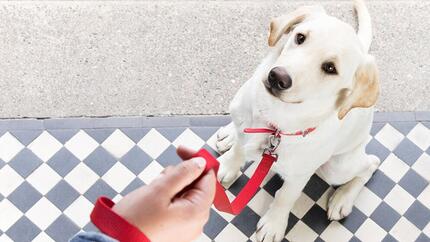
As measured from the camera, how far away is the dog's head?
66.6 inches

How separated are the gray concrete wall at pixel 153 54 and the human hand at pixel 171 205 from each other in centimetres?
127

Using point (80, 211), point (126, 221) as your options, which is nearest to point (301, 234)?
point (80, 211)

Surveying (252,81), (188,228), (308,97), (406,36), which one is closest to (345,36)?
(308,97)

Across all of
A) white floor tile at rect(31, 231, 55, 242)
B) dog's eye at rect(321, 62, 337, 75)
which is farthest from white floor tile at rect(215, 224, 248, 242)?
dog's eye at rect(321, 62, 337, 75)

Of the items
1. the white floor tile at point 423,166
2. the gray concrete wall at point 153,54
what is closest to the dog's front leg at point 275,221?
the gray concrete wall at point 153,54

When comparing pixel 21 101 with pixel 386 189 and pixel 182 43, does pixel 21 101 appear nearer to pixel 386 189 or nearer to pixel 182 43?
pixel 182 43

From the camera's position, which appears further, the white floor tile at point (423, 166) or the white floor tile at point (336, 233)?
the white floor tile at point (423, 166)

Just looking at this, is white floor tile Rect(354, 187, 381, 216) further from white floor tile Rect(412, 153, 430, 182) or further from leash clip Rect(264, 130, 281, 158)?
leash clip Rect(264, 130, 281, 158)

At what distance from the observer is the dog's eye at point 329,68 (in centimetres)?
170

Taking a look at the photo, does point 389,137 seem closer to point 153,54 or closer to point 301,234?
point 301,234

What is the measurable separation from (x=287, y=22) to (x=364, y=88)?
1.03 feet

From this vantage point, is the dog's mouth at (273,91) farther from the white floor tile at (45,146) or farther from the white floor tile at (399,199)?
the white floor tile at (45,146)

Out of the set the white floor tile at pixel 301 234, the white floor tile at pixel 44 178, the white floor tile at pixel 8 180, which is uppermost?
the white floor tile at pixel 8 180

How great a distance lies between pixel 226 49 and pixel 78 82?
0.70 meters
